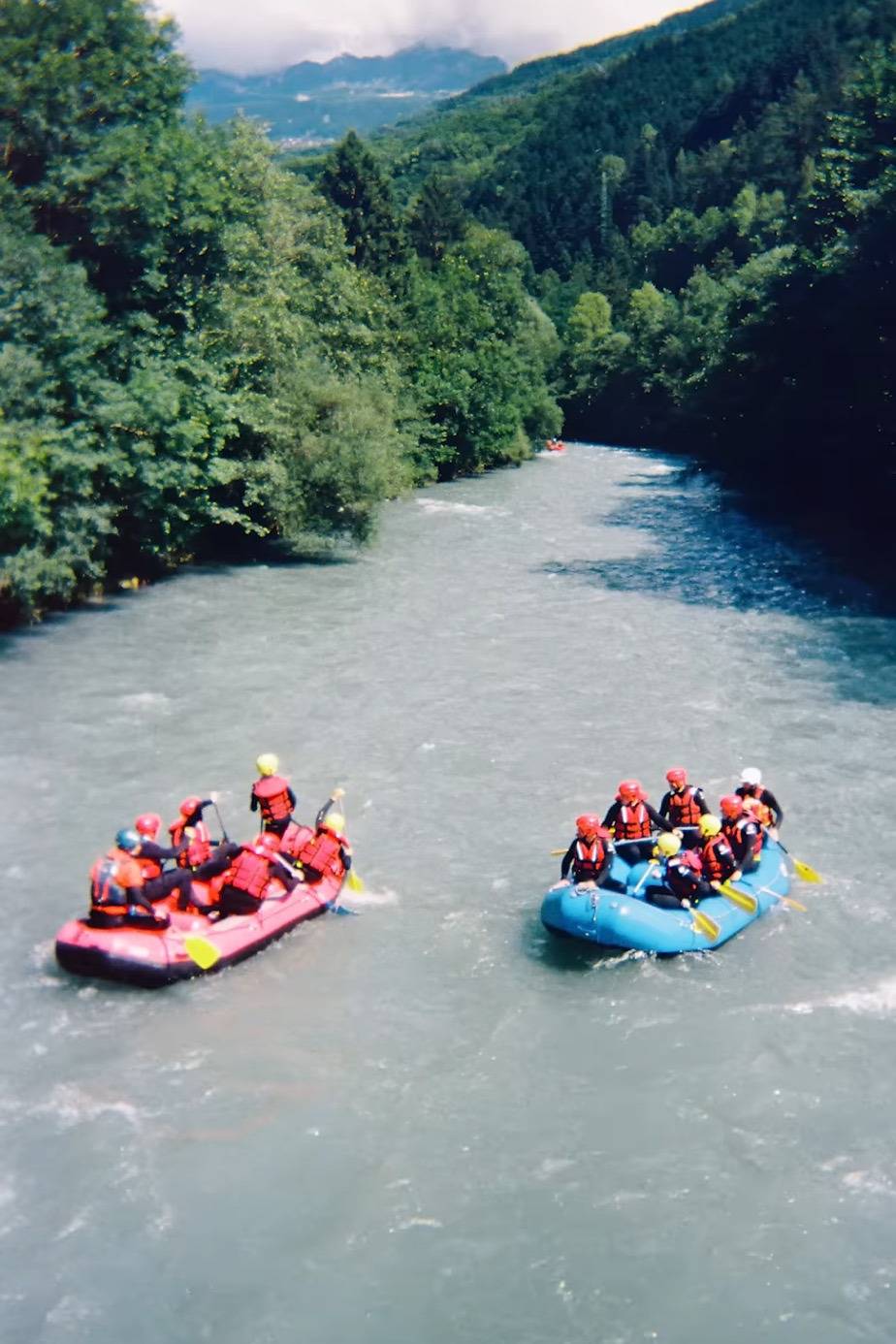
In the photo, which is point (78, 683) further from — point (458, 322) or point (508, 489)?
point (458, 322)

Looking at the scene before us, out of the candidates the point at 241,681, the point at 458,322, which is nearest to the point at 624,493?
the point at 458,322

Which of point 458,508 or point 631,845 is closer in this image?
point 631,845

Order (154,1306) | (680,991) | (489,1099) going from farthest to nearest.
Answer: (680,991) → (489,1099) → (154,1306)

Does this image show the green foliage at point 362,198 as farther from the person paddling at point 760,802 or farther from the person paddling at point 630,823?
the person paddling at point 630,823

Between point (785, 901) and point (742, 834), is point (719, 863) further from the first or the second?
point (785, 901)

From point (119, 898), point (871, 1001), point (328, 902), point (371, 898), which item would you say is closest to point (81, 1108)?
point (119, 898)

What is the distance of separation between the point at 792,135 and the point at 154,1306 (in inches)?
3830

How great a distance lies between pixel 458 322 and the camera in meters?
52.8

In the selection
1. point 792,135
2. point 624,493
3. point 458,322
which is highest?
point 792,135

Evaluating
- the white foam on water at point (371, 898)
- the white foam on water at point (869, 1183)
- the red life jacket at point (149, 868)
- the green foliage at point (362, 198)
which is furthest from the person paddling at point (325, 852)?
the green foliage at point (362, 198)

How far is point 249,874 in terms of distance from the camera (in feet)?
42.3

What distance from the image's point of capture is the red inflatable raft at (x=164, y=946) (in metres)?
11.9

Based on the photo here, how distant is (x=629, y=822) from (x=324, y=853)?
3397 millimetres

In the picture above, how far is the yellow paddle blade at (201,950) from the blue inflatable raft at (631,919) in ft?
11.0
